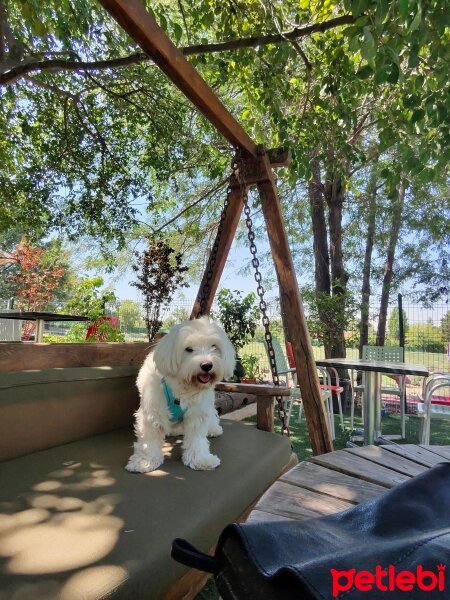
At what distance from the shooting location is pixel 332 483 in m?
1.23

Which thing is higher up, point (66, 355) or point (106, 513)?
point (66, 355)

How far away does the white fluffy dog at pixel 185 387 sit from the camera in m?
2.29

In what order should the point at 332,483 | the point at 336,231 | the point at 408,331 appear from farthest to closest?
the point at 336,231 → the point at 408,331 → the point at 332,483

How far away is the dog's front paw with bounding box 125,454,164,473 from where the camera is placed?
6.81 feet

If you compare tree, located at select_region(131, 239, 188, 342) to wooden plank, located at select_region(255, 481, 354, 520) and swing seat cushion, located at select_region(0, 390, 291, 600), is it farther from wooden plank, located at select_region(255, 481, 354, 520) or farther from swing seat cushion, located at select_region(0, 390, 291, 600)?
wooden plank, located at select_region(255, 481, 354, 520)

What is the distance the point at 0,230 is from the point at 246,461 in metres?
5.90

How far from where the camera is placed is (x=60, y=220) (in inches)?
252

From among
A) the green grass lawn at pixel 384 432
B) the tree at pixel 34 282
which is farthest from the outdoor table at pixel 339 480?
the tree at pixel 34 282

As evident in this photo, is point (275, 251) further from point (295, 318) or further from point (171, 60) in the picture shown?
point (171, 60)

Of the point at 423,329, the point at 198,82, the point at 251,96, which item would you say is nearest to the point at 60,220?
the point at 251,96

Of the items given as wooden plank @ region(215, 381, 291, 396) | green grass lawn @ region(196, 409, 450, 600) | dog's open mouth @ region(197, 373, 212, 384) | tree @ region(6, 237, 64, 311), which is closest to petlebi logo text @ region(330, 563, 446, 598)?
dog's open mouth @ region(197, 373, 212, 384)

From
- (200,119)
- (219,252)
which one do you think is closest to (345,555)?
(219,252)

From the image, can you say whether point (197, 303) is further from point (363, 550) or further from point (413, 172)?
point (363, 550)

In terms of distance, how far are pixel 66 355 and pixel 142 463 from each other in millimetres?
1097
